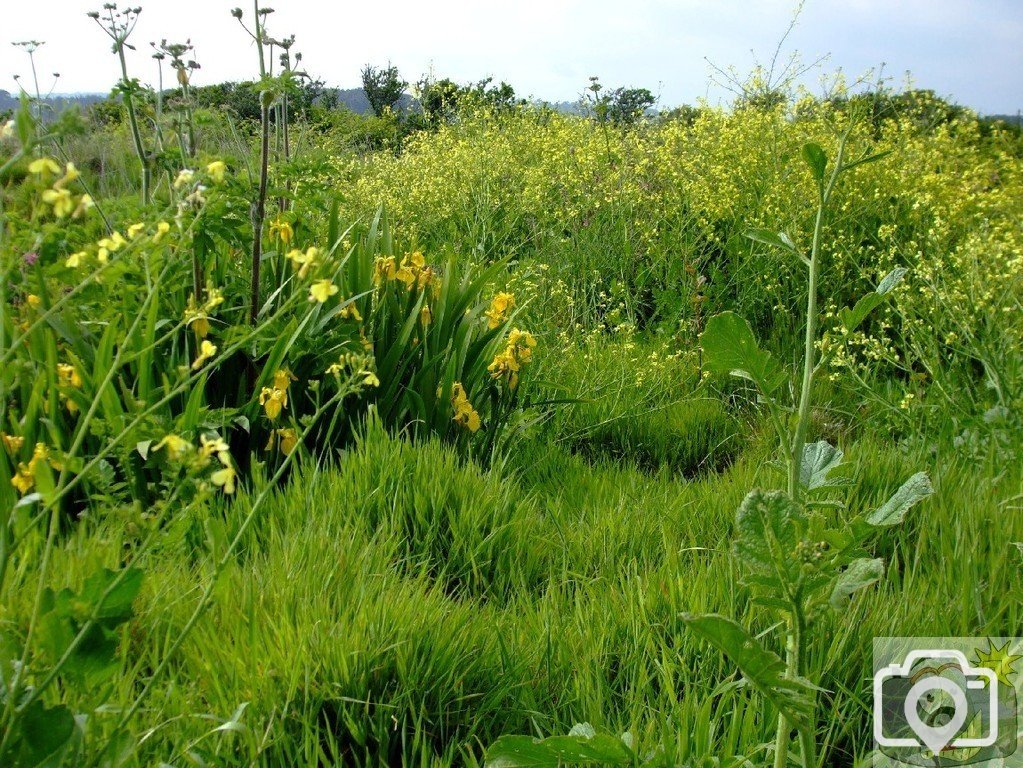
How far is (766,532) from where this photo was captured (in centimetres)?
108

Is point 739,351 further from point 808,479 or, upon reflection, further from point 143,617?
point 143,617

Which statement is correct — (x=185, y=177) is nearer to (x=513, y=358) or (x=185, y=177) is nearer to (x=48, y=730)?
(x=48, y=730)

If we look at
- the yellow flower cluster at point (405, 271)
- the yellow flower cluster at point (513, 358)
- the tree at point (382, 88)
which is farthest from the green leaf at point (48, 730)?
the tree at point (382, 88)

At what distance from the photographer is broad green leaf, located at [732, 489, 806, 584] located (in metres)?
1.07

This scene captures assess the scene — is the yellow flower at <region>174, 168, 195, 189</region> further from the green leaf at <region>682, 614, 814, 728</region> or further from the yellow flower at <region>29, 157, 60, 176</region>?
the green leaf at <region>682, 614, 814, 728</region>

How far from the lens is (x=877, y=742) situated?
1334 mm

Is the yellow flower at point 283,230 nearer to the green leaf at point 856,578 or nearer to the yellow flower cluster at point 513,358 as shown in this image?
the yellow flower cluster at point 513,358

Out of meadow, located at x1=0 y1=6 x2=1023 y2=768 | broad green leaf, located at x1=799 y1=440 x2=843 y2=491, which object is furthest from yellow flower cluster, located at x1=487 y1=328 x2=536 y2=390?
broad green leaf, located at x1=799 y1=440 x2=843 y2=491

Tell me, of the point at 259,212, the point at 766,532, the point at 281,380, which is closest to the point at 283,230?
the point at 259,212

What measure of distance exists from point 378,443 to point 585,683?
990 millimetres

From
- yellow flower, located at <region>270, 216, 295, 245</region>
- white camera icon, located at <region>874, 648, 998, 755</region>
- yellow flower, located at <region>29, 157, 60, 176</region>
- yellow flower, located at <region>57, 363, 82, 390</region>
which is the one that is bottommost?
white camera icon, located at <region>874, 648, 998, 755</region>

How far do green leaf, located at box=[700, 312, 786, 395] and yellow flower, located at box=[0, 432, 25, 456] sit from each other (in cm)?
152

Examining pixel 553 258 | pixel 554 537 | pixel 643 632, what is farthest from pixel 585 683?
pixel 553 258

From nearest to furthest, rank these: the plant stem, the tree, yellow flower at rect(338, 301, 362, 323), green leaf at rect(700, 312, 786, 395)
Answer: green leaf at rect(700, 312, 786, 395), the plant stem, yellow flower at rect(338, 301, 362, 323), the tree
